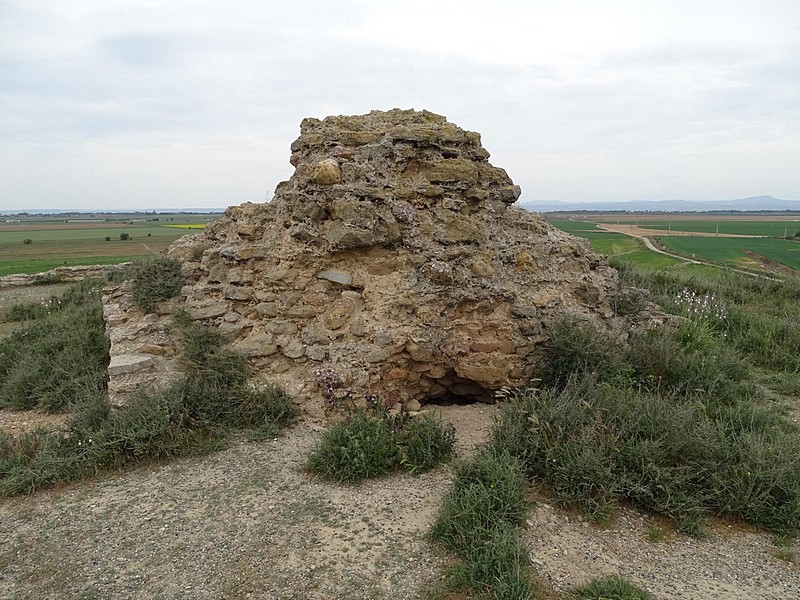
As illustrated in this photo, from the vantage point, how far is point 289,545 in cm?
385

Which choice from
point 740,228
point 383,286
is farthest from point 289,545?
point 740,228

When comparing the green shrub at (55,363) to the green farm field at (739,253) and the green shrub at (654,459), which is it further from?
the green farm field at (739,253)

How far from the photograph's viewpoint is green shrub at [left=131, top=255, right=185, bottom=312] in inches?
285

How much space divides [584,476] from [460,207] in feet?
11.4

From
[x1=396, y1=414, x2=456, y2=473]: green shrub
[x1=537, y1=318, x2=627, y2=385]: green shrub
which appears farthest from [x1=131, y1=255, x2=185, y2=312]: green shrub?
[x1=537, y1=318, x2=627, y2=385]: green shrub

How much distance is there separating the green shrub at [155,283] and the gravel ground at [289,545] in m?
3.01

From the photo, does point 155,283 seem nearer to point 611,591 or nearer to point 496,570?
point 496,570

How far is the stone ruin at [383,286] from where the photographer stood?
20.1ft

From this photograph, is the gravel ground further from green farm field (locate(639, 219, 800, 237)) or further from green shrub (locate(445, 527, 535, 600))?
green farm field (locate(639, 219, 800, 237))

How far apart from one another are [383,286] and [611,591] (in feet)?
12.8

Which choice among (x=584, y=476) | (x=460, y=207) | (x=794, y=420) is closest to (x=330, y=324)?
(x=460, y=207)

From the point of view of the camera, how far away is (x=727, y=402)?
247 inches

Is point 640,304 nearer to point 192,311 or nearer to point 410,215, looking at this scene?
point 410,215

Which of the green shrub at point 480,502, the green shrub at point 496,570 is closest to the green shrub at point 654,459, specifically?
the green shrub at point 480,502
